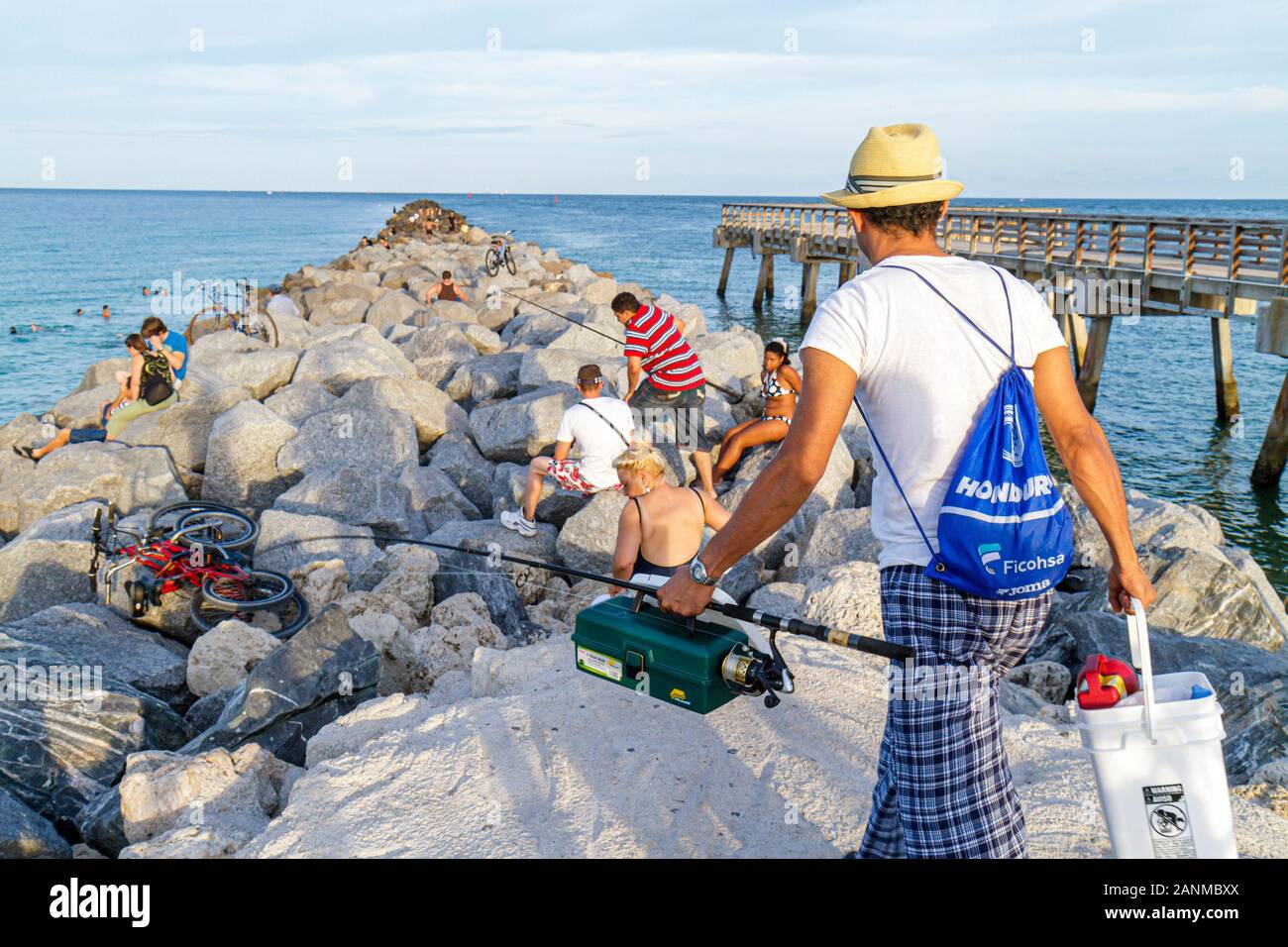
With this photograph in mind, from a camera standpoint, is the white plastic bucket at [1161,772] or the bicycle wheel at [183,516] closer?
the white plastic bucket at [1161,772]

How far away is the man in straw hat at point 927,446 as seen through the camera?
2373 mm

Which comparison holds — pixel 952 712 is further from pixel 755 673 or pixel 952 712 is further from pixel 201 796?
pixel 201 796

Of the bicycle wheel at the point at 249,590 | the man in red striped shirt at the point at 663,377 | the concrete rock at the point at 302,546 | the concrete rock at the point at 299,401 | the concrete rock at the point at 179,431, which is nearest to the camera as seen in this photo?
the bicycle wheel at the point at 249,590

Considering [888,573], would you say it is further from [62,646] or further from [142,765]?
[62,646]

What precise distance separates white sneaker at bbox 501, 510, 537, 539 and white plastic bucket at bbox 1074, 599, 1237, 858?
5.74 m

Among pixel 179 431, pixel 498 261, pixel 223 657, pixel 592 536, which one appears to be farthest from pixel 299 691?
pixel 498 261

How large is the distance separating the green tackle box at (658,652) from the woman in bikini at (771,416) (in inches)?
233

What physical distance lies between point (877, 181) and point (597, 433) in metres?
5.16

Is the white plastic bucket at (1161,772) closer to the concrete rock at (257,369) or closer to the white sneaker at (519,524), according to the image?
the white sneaker at (519,524)

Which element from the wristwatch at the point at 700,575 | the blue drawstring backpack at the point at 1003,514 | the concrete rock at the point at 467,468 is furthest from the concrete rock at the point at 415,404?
the blue drawstring backpack at the point at 1003,514

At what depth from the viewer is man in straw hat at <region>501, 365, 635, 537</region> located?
7594 millimetres

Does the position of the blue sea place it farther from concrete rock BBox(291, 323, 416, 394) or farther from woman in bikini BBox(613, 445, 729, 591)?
Answer: concrete rock BBox(291, 323, 416, 394)

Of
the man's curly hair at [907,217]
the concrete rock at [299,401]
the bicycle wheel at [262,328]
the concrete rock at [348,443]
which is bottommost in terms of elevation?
the concrete rock at [348,443]
